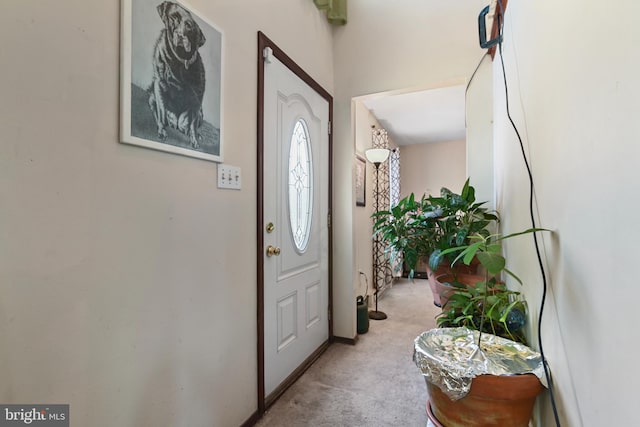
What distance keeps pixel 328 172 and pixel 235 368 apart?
154cm

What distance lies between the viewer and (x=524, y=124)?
1140 mm

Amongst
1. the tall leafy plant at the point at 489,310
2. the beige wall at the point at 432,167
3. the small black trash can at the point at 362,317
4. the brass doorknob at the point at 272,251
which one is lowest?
the small black trash can at the point at 362,317

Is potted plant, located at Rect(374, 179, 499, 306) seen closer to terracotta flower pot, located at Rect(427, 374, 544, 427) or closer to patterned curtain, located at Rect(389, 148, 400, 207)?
terracotta flower pot, located at Rect(427, 374, 544, 427)

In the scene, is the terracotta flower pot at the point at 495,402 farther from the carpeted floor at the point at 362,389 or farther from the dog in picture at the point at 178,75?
the dog in picture at the point at 178,75

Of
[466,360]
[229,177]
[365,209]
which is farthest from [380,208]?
[466,360]

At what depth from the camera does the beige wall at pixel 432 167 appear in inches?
196

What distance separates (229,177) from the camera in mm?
1372

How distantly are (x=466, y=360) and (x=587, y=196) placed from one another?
0.57 metres

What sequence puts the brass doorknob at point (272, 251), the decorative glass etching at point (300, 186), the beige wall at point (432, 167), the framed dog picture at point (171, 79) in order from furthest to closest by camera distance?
the beige wall at point (432, 167)
the decorative glass etching at point (300, 186)
the brass doorknob at point (272, 251)
the framed dog picture at point (171, 79)

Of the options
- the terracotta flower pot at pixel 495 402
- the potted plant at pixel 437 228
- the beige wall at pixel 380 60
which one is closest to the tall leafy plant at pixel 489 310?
the terracotta flower pot at pixel 495 402

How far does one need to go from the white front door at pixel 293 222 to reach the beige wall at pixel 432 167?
11.0 feet

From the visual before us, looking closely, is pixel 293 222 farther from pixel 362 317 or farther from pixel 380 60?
pixel 380 60

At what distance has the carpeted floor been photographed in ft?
5.09

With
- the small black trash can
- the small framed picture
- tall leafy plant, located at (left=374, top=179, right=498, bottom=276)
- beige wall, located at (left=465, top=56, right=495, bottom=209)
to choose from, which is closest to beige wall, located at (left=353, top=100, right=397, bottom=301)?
the small framed picture
